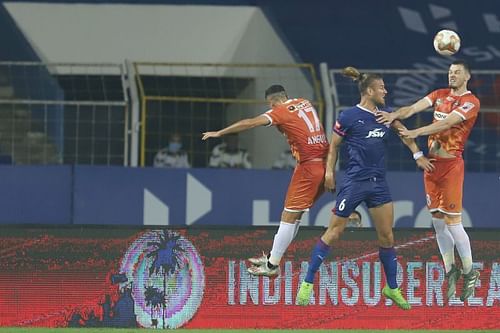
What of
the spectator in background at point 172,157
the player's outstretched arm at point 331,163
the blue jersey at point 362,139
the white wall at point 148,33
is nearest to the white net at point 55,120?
the spectator in background at point 172,157

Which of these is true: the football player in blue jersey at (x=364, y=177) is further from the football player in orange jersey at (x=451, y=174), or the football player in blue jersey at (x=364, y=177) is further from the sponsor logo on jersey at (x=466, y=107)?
the sponsor logo on jersey at (x=466, y=107)

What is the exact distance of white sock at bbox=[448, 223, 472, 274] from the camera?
15.0m

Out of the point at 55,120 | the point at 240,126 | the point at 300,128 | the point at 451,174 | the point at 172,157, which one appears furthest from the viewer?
the point at 172,157

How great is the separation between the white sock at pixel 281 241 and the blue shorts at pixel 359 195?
51cm

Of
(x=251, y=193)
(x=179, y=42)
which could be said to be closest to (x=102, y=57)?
(x=179, y=42)

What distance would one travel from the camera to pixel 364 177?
1470cm

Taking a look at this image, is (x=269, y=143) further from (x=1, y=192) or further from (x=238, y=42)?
(x=1, y=192)

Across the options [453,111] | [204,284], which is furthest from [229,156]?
[453,111]

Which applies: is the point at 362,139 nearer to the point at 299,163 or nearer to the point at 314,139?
the point at 314,139

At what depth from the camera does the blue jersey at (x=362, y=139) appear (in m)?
14.6

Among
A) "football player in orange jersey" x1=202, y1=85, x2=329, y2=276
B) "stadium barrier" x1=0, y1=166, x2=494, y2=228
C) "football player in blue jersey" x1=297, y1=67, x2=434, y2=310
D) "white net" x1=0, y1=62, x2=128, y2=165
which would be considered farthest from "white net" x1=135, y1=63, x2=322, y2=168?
"football player in blue jersey" x1=297, y1=67, x2=434, y2=310

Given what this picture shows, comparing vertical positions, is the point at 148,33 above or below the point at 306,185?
above

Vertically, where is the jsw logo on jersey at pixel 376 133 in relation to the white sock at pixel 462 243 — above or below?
above

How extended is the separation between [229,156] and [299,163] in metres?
6.26
